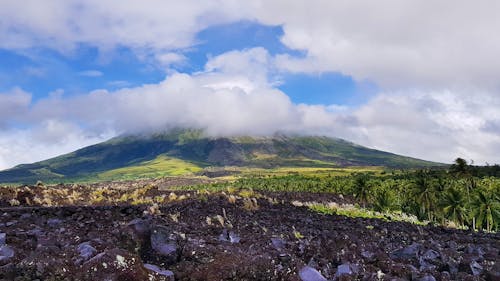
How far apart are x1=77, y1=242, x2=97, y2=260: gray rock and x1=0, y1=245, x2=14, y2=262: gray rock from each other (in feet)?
3.75

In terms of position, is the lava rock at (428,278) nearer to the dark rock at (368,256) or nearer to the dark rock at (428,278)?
the dark rock at (428,278)

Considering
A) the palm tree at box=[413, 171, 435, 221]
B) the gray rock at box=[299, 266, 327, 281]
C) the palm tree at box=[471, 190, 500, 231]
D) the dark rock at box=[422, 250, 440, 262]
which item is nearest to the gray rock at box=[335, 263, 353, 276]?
the gray rock at box=[299, 266, 327, 281]

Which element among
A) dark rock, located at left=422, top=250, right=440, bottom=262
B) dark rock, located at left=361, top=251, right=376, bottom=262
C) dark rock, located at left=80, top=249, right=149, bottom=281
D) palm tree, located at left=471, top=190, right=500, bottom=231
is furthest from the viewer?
palm tree, located at left=471, top=190, right=500, bottom=231

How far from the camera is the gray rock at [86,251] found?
295 inches

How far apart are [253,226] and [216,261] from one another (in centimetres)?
1018

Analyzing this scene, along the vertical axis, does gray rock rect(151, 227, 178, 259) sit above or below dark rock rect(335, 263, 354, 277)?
above

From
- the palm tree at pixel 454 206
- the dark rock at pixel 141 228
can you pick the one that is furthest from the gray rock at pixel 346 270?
Result: the palm tree at pixel 454 206

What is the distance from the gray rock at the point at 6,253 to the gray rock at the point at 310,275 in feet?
17.4

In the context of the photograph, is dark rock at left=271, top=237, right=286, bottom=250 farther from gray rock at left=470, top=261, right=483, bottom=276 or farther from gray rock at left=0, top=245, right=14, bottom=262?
gray rock at left=0, top=245, right=14, bottom=262

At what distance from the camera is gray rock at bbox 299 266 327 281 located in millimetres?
7748

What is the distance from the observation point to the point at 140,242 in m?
9.20

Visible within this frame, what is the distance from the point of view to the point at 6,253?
25.0 feet

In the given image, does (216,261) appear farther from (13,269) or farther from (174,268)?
(13,269)

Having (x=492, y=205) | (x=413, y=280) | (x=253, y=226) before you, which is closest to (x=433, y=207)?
(x=492, y=205)
